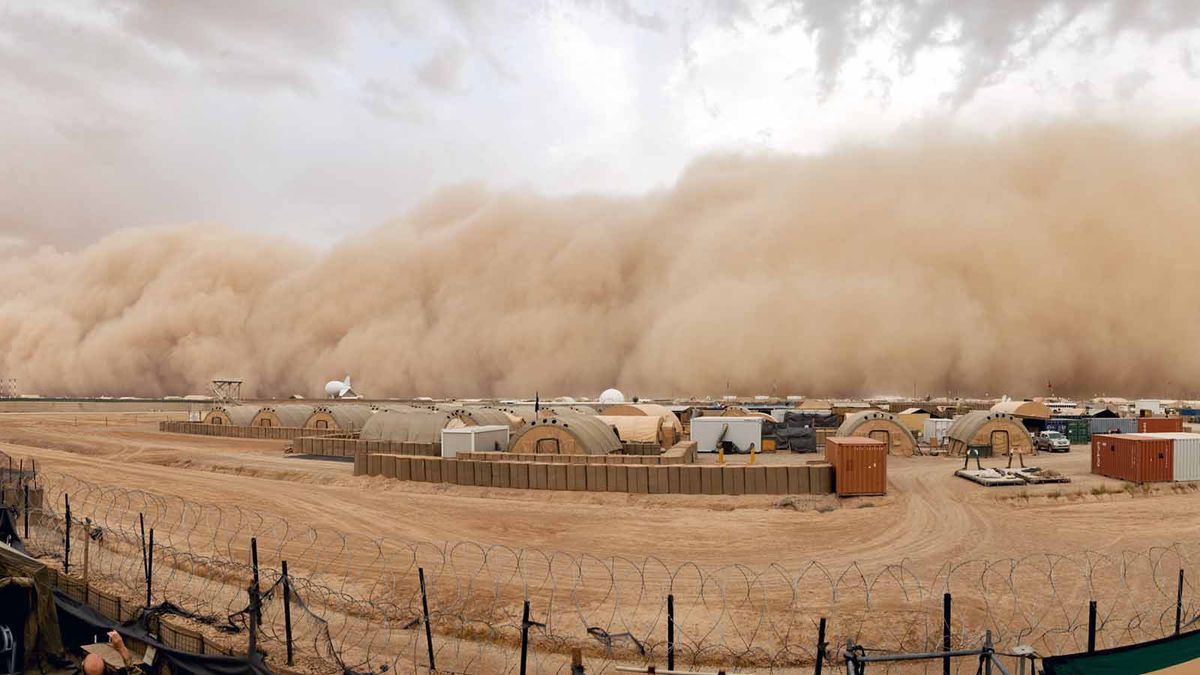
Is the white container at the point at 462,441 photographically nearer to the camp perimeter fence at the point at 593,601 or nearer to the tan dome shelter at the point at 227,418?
the camp perimeter fence at the point at 593,601

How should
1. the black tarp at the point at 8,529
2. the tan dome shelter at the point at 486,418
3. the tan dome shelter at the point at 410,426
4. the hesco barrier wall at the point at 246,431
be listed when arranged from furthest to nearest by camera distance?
the hesco barrier wall at the point at 246,431 → the tan dome shelter at the point at 486,418 → the tan dome shelter at the point at 410,426 → the black tarp at the point at 8,529

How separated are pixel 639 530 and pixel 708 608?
5741 mm

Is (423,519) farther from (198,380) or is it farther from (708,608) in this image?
(198,380)

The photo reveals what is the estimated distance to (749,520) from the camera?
58.2 ft

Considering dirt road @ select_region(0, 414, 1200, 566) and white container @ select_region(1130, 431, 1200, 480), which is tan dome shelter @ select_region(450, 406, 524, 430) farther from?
white container @ select_region(1130, 431, 1200, 480)

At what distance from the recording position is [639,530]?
16891 mm

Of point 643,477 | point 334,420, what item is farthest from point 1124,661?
point 334,420

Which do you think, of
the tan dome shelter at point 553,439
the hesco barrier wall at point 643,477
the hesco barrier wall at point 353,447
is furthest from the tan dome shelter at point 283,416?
the hesco barrier wall at point 643,477

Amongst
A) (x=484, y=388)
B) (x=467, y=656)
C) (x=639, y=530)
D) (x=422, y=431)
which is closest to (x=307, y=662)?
(x=467, y=656)

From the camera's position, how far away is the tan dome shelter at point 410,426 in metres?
28.8

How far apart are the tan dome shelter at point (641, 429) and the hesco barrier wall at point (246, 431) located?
1529cm

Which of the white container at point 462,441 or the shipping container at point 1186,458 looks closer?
the shipping container at point 1186,458

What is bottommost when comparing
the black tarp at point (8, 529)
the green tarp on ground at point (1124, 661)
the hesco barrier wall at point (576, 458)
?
the hesco barrier wall at point (576, 458)

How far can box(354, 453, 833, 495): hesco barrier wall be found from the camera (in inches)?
797
